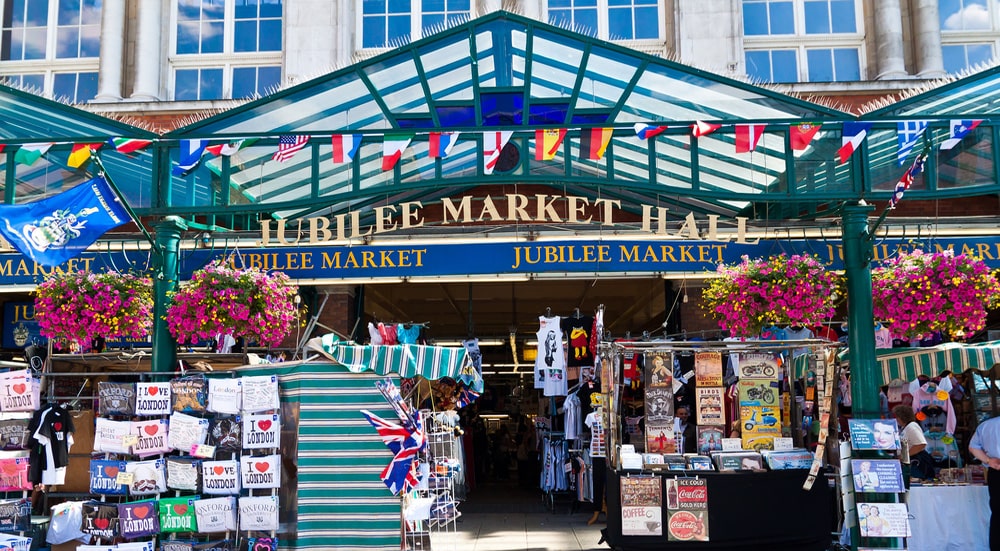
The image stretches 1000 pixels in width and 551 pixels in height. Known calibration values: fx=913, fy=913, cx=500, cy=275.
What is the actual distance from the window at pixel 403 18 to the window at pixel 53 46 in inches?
210

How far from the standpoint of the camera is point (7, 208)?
29.6ft

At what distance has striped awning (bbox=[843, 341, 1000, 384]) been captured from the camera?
1003 centimetres

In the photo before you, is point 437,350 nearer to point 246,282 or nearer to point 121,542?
point 246,282

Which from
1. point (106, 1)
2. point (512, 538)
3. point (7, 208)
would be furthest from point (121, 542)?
point (106, 1)

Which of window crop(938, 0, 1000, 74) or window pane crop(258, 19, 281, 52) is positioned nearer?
window crop(938, 0, 1000, 74)

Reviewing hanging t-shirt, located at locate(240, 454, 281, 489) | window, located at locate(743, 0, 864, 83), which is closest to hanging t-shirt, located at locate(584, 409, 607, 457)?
hanging t-shirt, located at locate(240, 454, 281, 489)

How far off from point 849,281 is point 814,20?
30.7 feet

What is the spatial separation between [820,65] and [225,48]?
11.3 metres

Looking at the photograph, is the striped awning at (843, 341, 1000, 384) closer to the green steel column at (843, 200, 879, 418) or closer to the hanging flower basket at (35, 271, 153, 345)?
the green steel column at (843, 200, 879, 418)

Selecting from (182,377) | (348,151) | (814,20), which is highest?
(814,20)

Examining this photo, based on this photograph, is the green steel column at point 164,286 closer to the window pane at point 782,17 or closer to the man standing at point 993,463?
the man standing at point 993,463

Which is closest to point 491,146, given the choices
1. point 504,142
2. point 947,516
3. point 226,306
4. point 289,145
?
point 504,142

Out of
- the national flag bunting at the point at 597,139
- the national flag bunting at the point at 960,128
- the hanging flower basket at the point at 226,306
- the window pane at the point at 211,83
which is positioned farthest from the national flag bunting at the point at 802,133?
the window pane at the point at 211,83

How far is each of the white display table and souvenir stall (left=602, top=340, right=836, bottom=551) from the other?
91 centimetres
